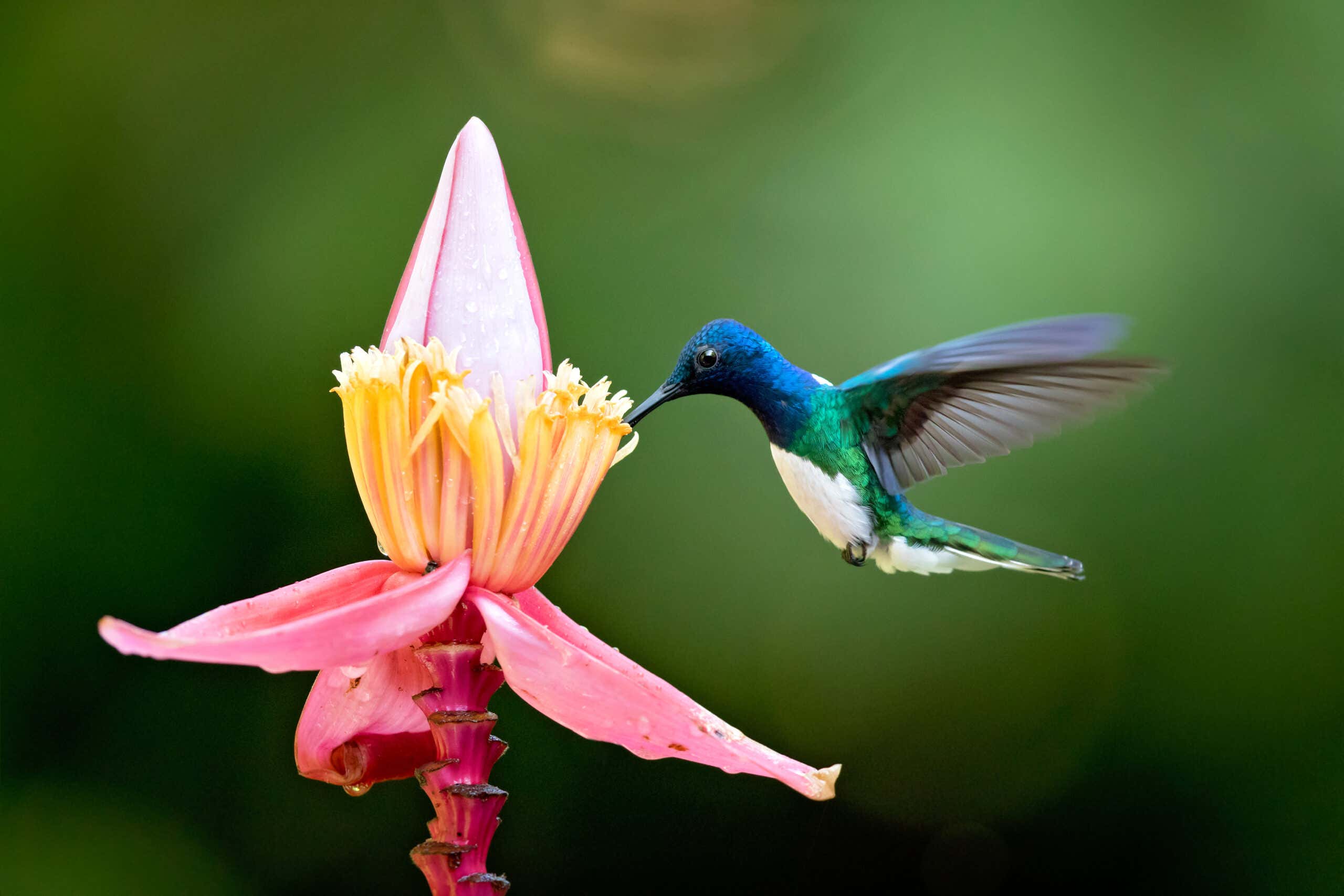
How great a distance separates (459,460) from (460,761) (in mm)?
117

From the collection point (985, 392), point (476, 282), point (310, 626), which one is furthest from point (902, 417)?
point (310, 626)

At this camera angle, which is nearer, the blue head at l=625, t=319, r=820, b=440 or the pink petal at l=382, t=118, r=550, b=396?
the pink petal at l=382, t=118, r=550, b=396

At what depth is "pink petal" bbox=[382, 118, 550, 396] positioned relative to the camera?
46 centimetres

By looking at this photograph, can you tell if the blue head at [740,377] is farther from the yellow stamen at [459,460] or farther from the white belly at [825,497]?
the yellow stamen at [459,460]

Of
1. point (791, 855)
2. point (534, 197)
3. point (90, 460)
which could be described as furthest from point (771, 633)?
point (90, 460)

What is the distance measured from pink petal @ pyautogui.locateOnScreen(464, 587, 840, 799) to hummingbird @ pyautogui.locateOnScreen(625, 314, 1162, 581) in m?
0.28

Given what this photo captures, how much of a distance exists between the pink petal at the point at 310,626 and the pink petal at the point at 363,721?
50mm

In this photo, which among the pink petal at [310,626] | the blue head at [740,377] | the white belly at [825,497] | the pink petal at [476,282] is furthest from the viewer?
the white belly at [825,497]

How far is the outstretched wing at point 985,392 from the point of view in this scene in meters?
0.63

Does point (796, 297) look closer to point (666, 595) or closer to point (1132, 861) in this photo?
point (666, 595)

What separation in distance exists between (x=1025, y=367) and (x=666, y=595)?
96cm

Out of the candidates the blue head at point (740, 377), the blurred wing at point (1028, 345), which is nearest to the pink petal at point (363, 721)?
the blue head at point (740, 377)

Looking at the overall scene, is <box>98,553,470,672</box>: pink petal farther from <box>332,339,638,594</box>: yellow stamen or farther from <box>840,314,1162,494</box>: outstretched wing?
<box>840,314,1162,494</box>: outstretched wing

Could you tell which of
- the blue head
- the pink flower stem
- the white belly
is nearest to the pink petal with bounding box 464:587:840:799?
the pink flower stem
